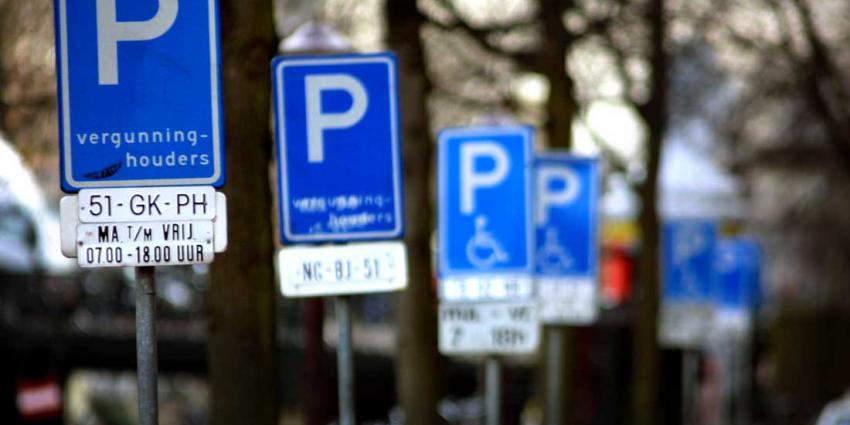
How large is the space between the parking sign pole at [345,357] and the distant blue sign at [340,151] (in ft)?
1.31

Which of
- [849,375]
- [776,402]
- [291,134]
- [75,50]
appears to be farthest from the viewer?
[849,375]

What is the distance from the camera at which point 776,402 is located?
129 ft

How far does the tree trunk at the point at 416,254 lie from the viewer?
16.9 m

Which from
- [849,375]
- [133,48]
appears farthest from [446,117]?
[133,48]

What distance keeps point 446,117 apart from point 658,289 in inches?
266

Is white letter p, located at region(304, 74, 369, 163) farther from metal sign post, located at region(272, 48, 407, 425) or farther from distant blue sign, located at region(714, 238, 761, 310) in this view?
distant blue sign, located at region(714, 238, 761, 310)

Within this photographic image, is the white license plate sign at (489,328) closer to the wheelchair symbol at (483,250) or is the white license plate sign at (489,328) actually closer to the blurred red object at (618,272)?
the wheelchair symbol at (483,250)

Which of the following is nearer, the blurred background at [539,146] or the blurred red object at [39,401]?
the blurred background at [539,146]

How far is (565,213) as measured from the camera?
16641mm

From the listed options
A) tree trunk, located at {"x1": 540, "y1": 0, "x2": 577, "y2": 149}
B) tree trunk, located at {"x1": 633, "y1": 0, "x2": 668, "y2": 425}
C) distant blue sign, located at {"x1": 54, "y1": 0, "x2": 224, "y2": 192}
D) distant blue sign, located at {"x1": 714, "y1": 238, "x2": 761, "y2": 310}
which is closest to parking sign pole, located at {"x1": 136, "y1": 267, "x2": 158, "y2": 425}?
distant blue sign, located at {"x1": 54, "y1": 0, "x2": 224, "y2": 192}

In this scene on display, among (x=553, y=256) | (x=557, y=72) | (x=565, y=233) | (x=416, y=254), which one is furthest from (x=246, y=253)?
(x=557, y=72)

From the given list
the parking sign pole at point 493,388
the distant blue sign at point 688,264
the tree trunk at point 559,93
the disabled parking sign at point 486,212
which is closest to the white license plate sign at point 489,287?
the disabled parking sign at point 486,212

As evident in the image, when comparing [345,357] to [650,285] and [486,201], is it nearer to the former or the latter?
[486,201]

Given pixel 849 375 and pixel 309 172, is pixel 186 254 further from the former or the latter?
pixel 849 375
